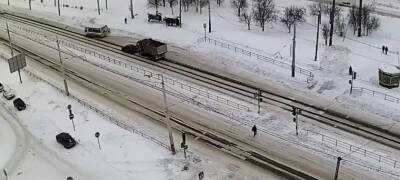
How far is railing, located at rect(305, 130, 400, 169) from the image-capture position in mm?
42781

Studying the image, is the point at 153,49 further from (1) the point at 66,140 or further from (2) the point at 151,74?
(1) the point at 66,140

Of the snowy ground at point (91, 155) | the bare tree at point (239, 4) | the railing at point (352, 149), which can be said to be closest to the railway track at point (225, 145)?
the snowy ground at point (91, 155)

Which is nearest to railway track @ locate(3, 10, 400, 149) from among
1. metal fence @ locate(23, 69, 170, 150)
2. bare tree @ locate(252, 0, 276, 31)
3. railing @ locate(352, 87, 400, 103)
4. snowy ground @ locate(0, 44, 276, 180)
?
railing @ locate(352, 87, 400, 103)

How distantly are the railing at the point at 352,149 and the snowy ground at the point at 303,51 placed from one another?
528cm

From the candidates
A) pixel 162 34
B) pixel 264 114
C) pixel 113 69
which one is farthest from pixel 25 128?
pixel 162 34

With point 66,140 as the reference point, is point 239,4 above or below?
above

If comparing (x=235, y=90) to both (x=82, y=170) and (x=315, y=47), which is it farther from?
(x=82, y=170)

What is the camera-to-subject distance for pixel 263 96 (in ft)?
177

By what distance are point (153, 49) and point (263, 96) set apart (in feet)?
51.1

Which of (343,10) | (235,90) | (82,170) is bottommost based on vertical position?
(82,170)

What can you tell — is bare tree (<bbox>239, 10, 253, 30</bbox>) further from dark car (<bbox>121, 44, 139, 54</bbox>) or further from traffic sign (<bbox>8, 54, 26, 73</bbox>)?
traffic sign (<bbox>8, 54, 26, 73</bbox>)

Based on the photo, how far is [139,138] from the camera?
47.7 meters

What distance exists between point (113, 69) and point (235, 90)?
1510 cm

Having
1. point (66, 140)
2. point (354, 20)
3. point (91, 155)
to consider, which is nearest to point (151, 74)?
point (66, 140)
